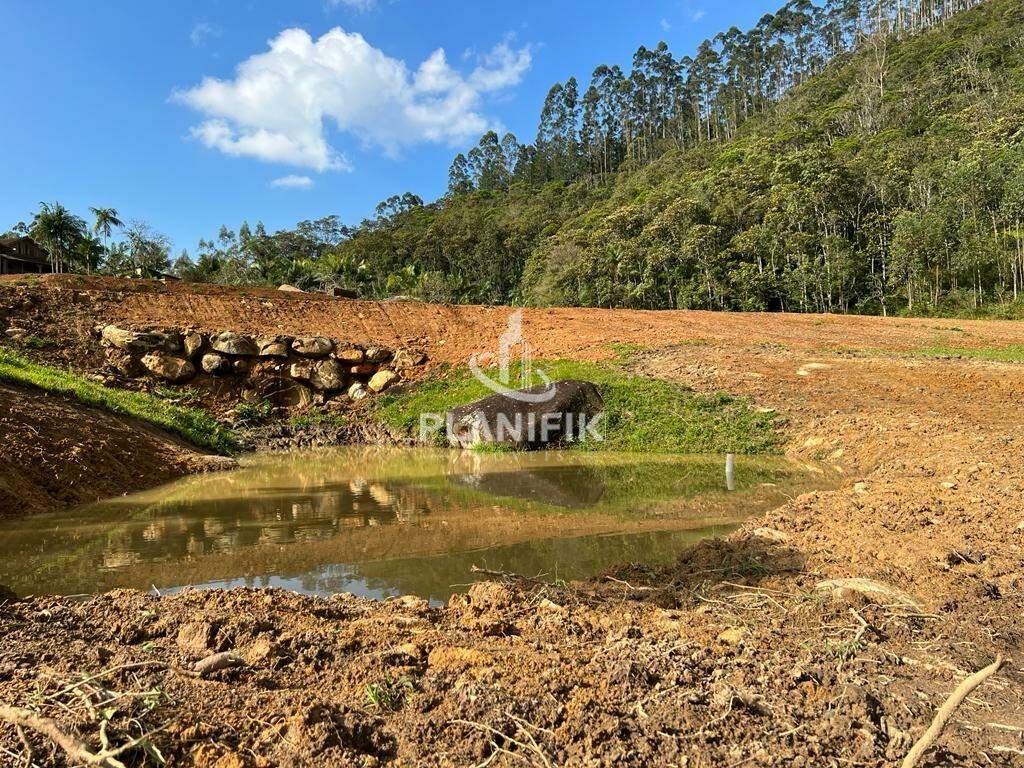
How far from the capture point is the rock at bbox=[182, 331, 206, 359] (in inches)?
655

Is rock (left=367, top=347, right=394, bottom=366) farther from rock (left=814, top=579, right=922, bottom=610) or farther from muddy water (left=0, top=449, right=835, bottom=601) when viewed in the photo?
rock (left=814, top=579, right=922, bottom=610)

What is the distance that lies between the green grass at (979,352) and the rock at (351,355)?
15.6 meters

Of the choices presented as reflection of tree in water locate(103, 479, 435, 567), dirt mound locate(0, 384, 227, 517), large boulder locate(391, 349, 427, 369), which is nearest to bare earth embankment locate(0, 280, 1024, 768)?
reflection of tree in water locate(103, 479, 435, 567)

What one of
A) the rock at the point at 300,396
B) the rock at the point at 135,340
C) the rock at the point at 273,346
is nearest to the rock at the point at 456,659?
the rock at the point at 300,396

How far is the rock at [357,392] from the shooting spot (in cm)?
1727

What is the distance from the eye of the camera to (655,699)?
252cm

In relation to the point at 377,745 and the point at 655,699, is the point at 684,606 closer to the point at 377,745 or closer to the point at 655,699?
the point at 655,699

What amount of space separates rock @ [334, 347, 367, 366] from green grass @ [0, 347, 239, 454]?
13.4 feet

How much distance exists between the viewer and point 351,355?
17750 millimetres

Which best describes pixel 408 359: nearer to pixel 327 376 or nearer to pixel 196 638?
pixel 327 376

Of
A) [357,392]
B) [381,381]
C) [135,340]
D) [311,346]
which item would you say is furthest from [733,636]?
[135,340]

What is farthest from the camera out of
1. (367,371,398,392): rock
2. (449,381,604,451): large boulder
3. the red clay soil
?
(367,371,398,392): rock

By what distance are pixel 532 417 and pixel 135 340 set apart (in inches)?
463

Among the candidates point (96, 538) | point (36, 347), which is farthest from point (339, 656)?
point (36, 347)
